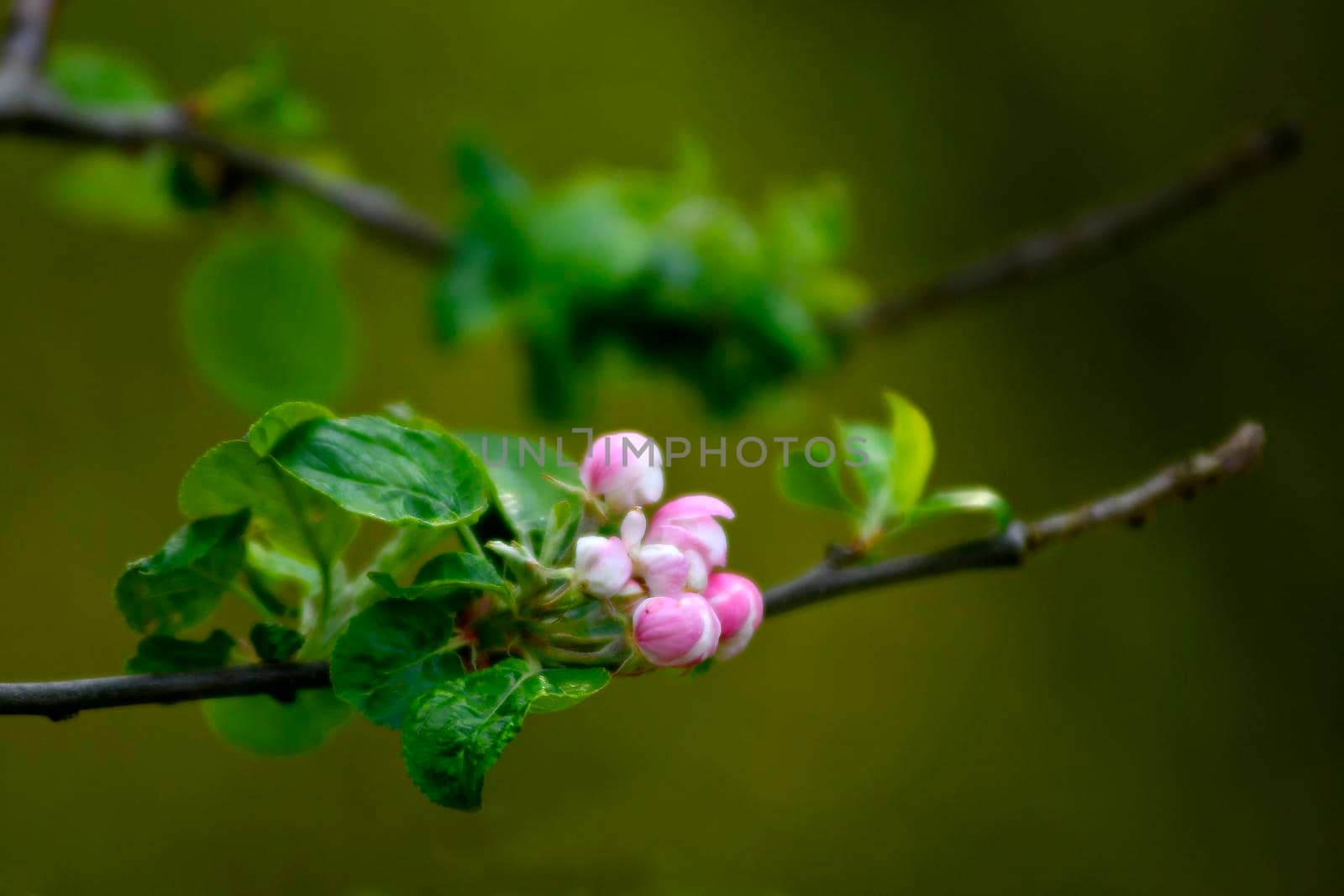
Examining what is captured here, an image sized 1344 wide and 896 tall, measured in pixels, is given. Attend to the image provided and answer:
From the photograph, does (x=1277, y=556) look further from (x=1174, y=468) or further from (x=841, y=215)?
(x=1174, y=468)

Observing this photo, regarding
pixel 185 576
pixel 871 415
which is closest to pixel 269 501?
pixel 185 576

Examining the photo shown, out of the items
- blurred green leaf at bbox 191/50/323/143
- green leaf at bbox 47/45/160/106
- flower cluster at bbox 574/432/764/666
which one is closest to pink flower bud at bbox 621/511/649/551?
Result: flower cluster at bbox 574/432/764/666

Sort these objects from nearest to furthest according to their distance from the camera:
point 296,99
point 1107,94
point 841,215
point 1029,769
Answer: point 296,99, point 841,215, point 1029,769, point 1107,94

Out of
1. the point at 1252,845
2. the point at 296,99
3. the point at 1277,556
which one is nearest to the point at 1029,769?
the point at 1252,845

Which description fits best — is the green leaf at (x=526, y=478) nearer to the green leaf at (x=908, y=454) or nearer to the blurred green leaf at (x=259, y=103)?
the green leaf at (x=908, y=454)

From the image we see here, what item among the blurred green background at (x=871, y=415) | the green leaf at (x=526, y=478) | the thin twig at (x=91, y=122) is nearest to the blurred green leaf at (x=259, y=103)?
the thin twig at (x=91, y=122)

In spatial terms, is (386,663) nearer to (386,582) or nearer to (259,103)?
(386,582)
